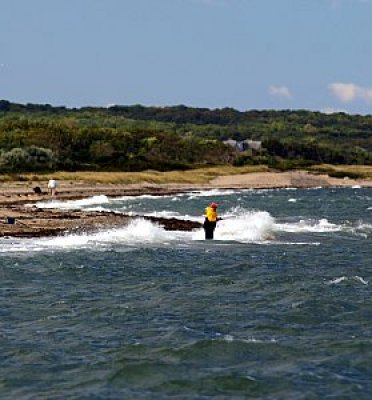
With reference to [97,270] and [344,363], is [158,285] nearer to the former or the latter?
[97,270]

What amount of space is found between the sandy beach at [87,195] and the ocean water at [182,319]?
128 inches

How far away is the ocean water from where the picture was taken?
14.8 meters

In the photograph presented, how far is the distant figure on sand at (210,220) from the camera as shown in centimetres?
3559

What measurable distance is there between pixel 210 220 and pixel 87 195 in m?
40.7

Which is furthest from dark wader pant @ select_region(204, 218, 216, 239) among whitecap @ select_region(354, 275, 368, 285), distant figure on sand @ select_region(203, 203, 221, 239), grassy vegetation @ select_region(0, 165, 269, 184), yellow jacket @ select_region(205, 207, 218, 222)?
grassy vegetation @ select_region(0, 165, 269, 184)

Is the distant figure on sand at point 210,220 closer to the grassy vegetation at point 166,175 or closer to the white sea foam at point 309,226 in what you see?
the white sea foam at point 309,226

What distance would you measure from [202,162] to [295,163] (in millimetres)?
16402

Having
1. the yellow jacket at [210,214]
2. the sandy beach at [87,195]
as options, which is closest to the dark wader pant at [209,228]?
the yellow jacket at [210,214]

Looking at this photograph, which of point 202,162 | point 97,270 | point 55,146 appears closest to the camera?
point 97,270

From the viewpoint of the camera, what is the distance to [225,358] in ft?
53.5

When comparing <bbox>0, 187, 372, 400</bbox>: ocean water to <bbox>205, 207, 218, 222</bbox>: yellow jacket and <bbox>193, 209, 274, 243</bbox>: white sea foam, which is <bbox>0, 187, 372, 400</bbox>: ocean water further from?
<bbox>193, 209, 274, 243</bbox>: white sea foam

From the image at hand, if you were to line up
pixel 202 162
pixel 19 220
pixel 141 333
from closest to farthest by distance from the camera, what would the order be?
pixel 141 333, pixel 19 220, pixel 202 162

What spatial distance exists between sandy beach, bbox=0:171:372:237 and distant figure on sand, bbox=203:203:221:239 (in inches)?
140

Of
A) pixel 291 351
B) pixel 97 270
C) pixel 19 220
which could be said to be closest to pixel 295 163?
pixel 19 220
